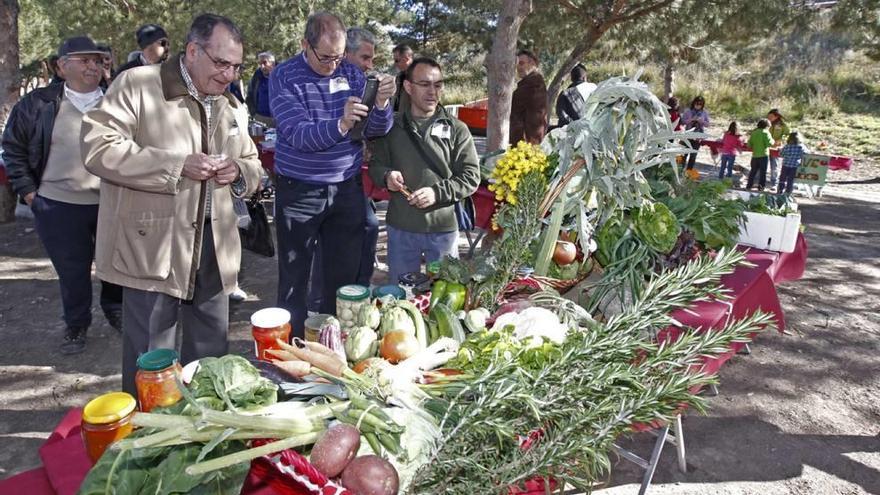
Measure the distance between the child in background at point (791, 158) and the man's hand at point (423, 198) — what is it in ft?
29.6

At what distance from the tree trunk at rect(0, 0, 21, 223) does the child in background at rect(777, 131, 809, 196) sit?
446 inches

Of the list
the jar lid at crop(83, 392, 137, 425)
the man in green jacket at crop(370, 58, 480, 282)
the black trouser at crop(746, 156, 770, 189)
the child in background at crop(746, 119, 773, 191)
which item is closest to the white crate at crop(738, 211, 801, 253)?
the man in green jacket at crop(370, 58, 480, 282)

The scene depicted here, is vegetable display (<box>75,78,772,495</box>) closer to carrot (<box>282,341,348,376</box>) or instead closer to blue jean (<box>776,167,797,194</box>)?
carrot (<box>282,341,348,376</box>)

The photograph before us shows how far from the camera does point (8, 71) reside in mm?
7031

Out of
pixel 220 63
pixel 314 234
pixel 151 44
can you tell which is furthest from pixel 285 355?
pixel 151 44

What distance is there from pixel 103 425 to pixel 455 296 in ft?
4.32

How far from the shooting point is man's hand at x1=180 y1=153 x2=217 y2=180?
7.71 ft

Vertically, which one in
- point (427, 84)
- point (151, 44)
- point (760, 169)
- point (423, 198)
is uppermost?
point (151, 44)

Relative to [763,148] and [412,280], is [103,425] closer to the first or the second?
[412,280]

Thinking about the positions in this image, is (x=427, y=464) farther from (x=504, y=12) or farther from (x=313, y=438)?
(x=504, y=12)

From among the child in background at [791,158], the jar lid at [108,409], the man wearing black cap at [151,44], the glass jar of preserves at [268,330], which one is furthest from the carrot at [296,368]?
the child in background at [791,158]

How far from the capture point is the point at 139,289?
8.46 feet

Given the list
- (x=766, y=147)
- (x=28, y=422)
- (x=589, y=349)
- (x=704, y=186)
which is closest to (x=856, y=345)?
(x=704, y=186)

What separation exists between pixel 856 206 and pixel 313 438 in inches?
442
